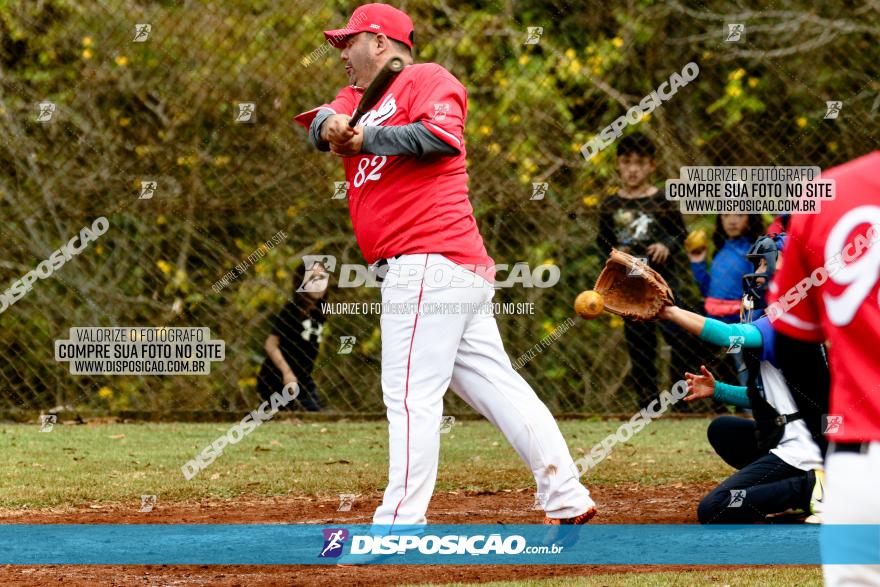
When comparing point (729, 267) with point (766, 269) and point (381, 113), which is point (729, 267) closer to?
point (766, 269)

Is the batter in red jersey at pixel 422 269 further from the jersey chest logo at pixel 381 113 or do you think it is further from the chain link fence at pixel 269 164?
the chain link fence at pixel 269 164

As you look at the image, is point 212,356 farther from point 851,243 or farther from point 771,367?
point 851,243

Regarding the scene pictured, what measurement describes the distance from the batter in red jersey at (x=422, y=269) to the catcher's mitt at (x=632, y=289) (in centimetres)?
66

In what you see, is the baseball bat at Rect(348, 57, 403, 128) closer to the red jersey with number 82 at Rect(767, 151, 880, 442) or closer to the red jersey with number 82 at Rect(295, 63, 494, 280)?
the red jersey with number 82 at Rect(295, 63, 494, 280)

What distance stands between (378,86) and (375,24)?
392 mm

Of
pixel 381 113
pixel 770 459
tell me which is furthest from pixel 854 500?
pixel 770 459

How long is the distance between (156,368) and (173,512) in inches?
134

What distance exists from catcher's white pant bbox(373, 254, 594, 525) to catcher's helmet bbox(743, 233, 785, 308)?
4.18 ft

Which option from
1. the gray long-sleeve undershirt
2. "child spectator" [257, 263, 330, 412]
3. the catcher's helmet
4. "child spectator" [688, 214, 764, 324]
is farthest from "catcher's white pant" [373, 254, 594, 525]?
"child spectator" [257, 263, 330, 412]

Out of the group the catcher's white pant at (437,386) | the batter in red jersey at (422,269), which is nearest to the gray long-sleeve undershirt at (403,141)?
the batter in red jersey at (422,269)

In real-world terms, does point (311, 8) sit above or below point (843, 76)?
above

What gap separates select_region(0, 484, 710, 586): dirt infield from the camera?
439 centimetres

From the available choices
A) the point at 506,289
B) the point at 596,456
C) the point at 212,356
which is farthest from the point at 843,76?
the point at 212,356

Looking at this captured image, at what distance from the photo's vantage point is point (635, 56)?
9.68 m
